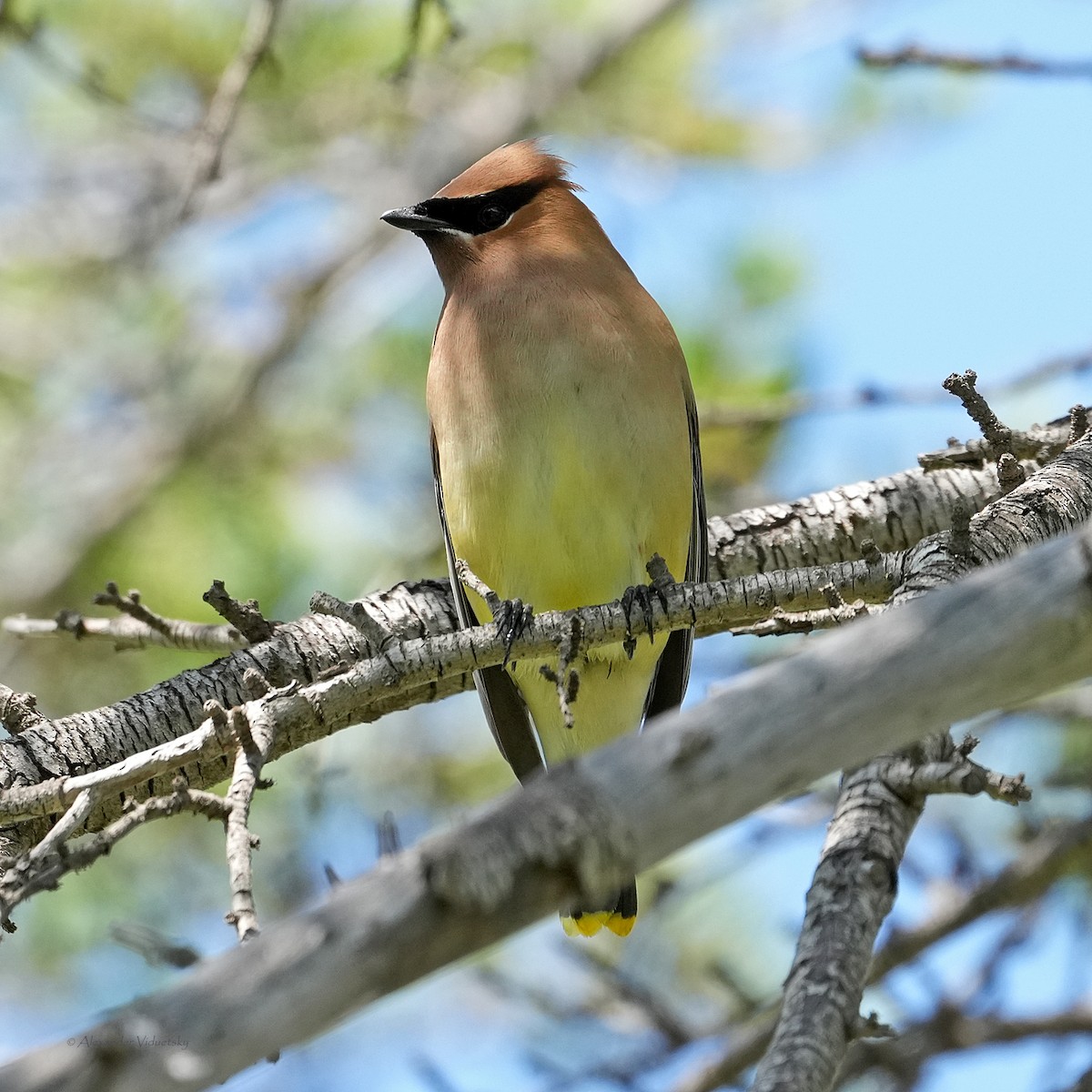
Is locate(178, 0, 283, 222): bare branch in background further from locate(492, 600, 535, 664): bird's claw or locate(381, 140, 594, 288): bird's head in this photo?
locate(492, 600, 535, 664): bird's claw

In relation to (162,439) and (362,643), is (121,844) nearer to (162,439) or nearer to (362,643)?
(162,439)

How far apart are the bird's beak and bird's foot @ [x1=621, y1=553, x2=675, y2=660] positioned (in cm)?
204

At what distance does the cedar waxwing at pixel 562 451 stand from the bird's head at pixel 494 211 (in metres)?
0.01

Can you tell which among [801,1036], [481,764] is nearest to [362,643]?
[801,1036]

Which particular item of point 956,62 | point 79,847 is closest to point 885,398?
point 956,62

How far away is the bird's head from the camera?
17.2ft

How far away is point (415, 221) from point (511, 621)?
2.19 meters

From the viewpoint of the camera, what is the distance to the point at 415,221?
5223 mm

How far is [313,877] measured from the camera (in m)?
5.49

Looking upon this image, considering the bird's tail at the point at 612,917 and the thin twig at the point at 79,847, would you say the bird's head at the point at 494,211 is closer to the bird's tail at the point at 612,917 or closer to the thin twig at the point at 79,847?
the bird's tail at the point at 612,917

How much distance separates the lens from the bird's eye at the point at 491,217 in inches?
211

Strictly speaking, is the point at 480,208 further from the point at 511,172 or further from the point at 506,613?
the point at 506,613

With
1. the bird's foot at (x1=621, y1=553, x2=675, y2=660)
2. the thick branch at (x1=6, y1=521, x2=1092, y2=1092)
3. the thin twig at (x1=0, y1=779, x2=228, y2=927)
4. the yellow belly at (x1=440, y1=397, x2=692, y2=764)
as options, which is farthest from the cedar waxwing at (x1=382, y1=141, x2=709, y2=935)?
the thick branch at (x1=6, y1=521, x2=1092, y2=1092)

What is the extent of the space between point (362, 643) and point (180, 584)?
265cm
